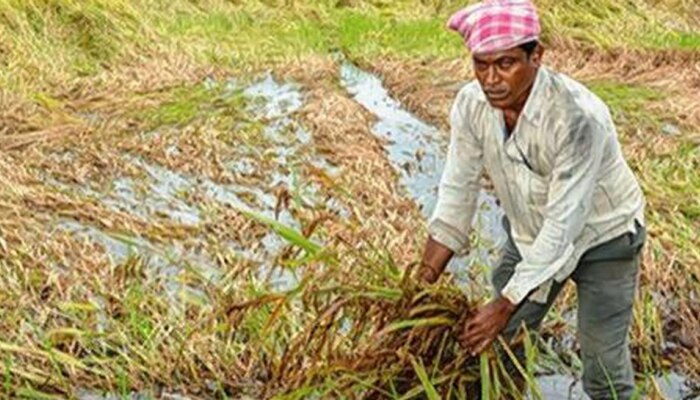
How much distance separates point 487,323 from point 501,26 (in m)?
0.73

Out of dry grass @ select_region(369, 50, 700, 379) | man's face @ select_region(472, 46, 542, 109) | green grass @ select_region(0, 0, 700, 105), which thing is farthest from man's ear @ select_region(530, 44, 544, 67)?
green grass @ select_region(0, 0, 700, 105)

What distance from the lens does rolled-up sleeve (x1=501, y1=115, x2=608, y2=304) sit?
104 inches

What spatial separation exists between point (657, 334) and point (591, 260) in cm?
133

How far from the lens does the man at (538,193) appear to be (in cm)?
265

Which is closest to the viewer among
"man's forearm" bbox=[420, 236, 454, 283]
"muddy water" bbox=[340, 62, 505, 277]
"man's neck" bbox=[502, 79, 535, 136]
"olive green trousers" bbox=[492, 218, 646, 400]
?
"man's neck" bbox=[502, 79, 535, 136]

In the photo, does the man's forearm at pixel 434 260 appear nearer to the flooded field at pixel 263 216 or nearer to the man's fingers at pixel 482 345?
the flooded field at pixel 263 216

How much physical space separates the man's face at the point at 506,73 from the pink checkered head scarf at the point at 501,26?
0.03 meters

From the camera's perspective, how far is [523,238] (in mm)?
2947

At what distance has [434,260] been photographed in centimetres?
308

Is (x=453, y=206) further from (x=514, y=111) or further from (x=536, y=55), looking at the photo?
(x=536, y=55)

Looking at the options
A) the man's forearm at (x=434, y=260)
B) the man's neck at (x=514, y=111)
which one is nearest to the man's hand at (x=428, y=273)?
the man's forearm at (x=434, y=260)

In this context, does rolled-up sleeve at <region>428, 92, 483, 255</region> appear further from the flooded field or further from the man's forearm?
the flooded field

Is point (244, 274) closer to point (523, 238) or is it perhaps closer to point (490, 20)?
point (523, 238)

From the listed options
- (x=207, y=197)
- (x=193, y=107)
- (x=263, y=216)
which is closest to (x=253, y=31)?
(x=193, y=107)
